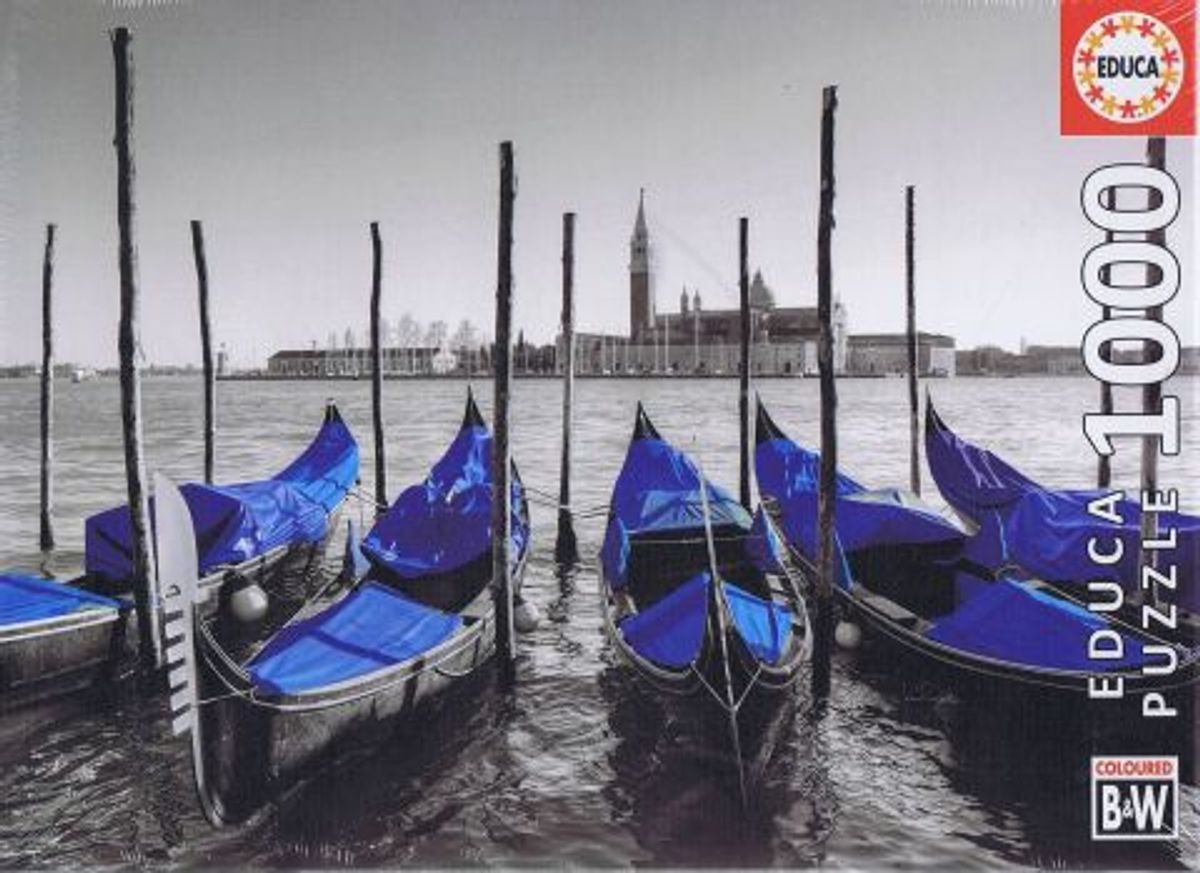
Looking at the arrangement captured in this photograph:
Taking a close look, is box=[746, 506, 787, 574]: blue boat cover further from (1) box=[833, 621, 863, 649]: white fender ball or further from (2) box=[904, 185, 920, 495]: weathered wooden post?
(2) box=[904, 185, 920, 495]: weathered wooden post

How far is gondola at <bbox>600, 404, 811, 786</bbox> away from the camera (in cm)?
564

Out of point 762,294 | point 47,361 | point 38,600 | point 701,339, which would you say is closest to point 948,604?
point 38,600

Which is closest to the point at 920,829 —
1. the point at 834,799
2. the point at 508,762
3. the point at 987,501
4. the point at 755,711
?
the point at 834,799

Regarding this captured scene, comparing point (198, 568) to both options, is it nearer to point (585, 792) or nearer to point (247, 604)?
point (247, 604)

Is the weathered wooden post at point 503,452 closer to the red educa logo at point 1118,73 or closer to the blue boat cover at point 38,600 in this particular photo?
the blue boat cover at point 38,600

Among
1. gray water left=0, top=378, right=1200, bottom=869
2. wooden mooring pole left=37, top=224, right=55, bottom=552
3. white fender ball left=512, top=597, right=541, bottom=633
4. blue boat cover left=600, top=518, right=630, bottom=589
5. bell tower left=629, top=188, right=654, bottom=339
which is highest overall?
bell tower left=629, top=188, right=654, bottom=339

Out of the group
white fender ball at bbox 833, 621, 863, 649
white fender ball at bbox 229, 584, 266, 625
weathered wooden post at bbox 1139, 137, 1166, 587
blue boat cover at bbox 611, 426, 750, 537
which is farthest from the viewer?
blue boat cover at bbox 611, 426, 750, 537

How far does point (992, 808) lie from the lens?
5.63 metres

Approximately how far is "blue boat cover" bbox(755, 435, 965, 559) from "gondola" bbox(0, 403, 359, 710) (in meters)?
5.30

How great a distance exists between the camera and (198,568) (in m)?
8.13

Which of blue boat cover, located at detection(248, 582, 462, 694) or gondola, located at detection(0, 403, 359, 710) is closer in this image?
blue boat cover, located at detection(248, 582, 462, 694)

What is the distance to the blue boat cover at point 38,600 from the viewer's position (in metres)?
6.86

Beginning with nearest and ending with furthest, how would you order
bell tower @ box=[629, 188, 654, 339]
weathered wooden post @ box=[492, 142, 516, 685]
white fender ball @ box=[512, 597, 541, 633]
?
weathered wooden post @ box=[492, 142, 516, 685] → white fender ball @ box=[512, 597, 541, 633] → bell tower @ box=[629, 188, 654, 339]

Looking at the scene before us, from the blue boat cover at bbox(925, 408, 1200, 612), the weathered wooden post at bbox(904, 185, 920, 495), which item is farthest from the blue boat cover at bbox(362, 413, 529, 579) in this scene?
the weathered wooden post at bbox(904, 185, 920, 495)
